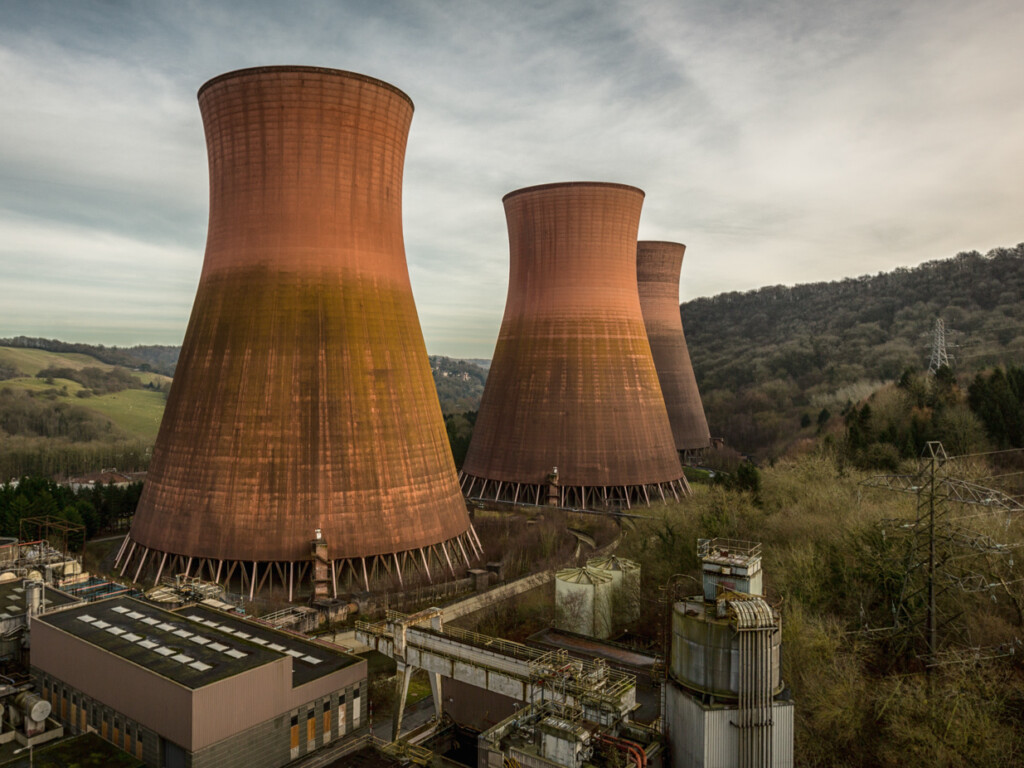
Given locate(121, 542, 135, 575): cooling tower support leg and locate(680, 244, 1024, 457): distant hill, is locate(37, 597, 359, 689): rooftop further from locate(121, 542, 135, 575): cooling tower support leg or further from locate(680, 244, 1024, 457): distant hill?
locate(680, 244, 1024, 457): distant hill

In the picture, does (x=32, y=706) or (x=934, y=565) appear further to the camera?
(x=934, y=565)

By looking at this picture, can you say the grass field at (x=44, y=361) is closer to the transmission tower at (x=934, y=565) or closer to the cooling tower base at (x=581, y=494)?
the cooling tower base at (x=581, y=494)

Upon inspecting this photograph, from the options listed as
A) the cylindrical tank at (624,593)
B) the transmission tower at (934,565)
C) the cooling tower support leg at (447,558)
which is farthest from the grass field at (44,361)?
the transmission tower at (934,565)

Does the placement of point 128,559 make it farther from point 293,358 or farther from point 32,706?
point 32,706

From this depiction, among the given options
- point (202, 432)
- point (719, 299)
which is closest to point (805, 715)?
point (202, 432)

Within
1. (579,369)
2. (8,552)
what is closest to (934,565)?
(579,369)

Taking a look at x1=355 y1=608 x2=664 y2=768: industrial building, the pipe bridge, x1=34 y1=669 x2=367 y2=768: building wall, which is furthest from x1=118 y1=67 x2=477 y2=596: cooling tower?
x1=355 y1=608 x2=664 y2=768: industrial building
